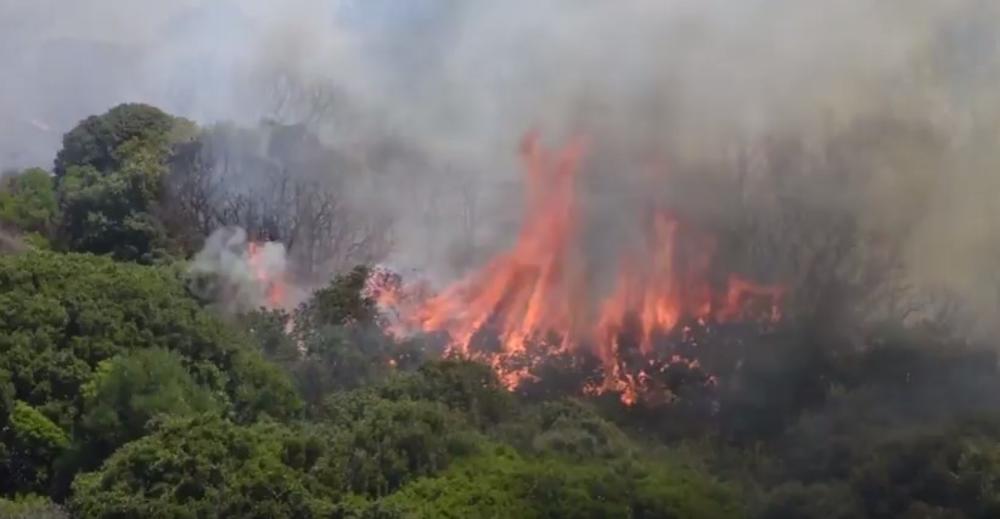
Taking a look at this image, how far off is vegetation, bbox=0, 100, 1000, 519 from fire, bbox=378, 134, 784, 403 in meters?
0.94

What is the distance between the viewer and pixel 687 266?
3412cm

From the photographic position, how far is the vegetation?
23.2 meters

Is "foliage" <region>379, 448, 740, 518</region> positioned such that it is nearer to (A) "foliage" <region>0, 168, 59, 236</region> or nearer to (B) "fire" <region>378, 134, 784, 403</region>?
(B) "fire" <region>378, 134, 784, 403</region>

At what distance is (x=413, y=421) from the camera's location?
25.7 m

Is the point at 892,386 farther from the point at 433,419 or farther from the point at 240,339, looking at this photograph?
the point at 240,339

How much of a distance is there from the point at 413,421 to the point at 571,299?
989 cm

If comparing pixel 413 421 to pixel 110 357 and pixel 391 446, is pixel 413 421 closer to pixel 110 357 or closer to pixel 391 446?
pixel 391 446

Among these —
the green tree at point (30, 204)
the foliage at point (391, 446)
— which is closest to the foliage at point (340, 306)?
the foliage at point (391, 446)

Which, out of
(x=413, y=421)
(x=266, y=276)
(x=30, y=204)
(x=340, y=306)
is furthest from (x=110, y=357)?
(x=30, y=204)

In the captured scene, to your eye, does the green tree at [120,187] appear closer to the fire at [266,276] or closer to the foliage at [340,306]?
the fire at [266,276]

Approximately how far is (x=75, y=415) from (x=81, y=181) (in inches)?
1083

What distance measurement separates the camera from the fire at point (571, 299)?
3266 centimetres

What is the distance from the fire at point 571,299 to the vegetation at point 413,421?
3.08ft

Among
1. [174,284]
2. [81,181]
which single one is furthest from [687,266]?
[81,181]
